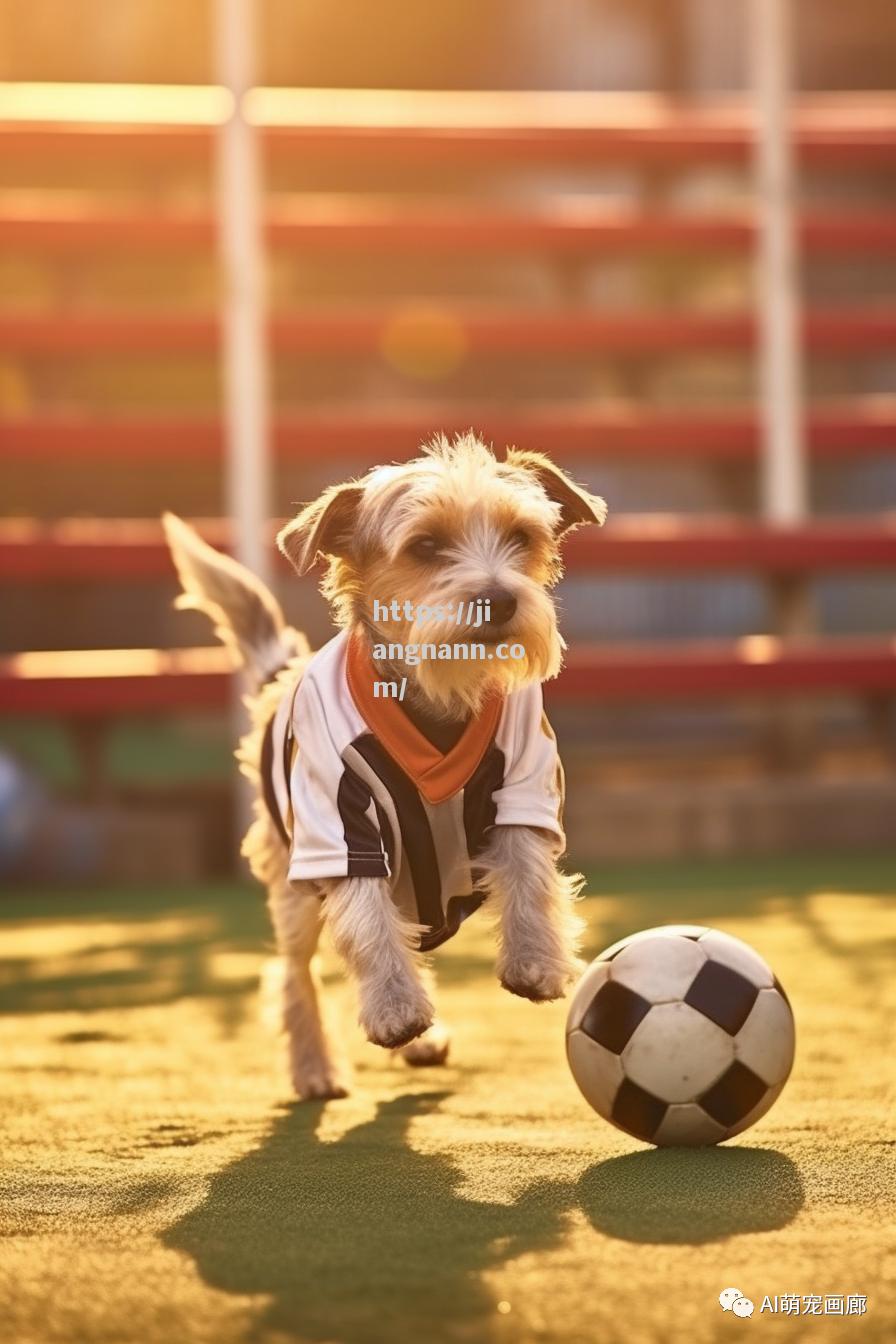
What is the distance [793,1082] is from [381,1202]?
2.86 feet

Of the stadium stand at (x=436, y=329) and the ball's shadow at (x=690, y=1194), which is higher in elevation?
the stadium stand at (x=436, y=329)

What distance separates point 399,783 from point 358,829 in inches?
3.3

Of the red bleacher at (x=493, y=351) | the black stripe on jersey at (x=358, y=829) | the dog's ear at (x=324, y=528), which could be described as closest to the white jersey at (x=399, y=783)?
the black stripe on jersey at (x=358, y=829)

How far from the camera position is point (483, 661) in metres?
2.52

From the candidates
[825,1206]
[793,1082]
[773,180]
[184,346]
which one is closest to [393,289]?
[184,346]

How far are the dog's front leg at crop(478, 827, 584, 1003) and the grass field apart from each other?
0.73 ft

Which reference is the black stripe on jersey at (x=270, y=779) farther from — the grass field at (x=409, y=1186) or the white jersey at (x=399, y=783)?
the grass field at (x=409, y=1186)

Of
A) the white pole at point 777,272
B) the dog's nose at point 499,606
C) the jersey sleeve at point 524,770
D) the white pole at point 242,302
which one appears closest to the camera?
the dog's nose at point 499,606

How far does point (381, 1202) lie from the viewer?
2.20 meters

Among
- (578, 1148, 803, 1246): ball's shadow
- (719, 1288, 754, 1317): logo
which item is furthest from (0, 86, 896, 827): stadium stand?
(719, 1288, 754, 1317): logo

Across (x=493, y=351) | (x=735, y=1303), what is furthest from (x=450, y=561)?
(x=493, y=351)

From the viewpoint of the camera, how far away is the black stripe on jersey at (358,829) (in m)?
2.54

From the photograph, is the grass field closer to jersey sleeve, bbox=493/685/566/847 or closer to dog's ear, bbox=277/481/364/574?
jersey sleeve, bbox=493/685/566/847

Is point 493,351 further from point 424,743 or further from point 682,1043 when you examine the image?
point 682,1043
